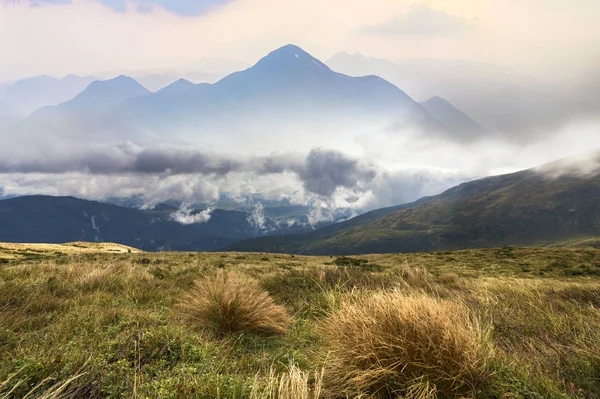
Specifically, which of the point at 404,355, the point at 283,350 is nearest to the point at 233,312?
the point at 283,350

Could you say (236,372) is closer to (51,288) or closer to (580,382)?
(580,382)

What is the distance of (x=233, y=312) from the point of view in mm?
6027

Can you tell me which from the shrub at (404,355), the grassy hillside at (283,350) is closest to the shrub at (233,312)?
the grassy hillside at (283,350)

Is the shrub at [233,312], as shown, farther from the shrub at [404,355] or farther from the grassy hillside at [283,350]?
the shrub at [404,355]

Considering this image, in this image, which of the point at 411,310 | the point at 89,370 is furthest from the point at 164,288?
the point at 411,310

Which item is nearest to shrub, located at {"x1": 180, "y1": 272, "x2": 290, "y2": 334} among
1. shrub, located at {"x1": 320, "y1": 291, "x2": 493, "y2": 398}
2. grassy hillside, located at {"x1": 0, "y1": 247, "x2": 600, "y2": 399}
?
grassy hillside, located at {"x1": 0, "y1": 247, "x2": 600, "y2": 399}

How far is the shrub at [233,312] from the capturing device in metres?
5.84

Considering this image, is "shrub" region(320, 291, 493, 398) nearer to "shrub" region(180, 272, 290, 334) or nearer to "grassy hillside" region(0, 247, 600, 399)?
"grassy hillside" region(0, 247, 600, 399)

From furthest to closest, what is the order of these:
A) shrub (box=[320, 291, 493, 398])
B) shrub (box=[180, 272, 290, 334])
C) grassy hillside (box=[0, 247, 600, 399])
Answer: shrub (box=[180, 272, 290, 334]) < shrub (box=[320, 291, 493, 398]) < grassy hillside (box=[0, 247, 600, 399])

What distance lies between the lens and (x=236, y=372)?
12.6 ft

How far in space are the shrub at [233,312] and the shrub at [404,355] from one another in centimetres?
222

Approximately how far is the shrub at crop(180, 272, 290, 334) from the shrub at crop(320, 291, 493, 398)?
2.22 metres

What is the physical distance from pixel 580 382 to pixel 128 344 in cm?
590

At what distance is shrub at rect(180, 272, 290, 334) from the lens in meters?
5.84
